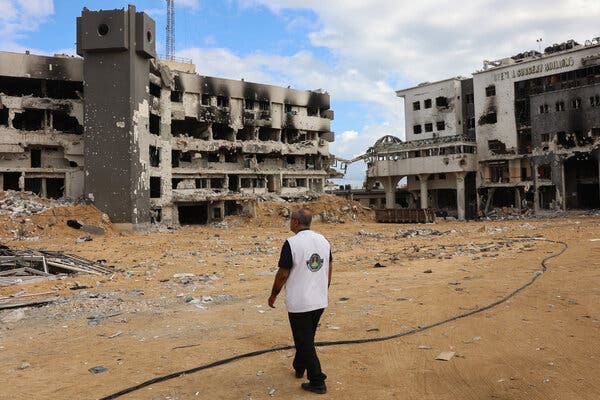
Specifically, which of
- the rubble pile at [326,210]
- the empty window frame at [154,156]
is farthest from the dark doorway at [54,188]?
the rubble pile at [326,210]

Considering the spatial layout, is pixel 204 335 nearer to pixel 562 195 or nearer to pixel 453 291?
pixel 453 291

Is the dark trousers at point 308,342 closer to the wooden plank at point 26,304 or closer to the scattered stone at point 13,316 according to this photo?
the scattered stone at point 13,316

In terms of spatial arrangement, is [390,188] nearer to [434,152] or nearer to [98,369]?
[434,152]

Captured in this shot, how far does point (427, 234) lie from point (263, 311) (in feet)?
70.0

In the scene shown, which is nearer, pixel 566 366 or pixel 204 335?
pixel 566 366

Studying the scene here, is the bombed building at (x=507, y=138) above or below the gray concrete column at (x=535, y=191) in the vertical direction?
above

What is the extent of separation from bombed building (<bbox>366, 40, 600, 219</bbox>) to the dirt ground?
30.3m

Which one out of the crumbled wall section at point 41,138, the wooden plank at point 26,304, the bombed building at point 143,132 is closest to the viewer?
the wooden plank at point 26,304

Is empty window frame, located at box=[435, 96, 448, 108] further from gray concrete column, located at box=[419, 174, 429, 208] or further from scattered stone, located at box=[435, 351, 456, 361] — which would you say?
scattered stone, located at box=[435, 351, 456, 361]

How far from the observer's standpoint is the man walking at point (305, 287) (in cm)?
495

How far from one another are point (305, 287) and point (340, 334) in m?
2.47

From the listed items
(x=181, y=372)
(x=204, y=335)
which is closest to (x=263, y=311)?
(x=204, y=335)

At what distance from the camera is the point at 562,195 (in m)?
41.2

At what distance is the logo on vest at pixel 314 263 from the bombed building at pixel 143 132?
2946cm
